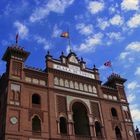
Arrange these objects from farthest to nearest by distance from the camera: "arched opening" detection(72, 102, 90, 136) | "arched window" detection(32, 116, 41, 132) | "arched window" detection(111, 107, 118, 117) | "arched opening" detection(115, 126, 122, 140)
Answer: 1. "arched window" detection(111, 107, 118, 117)
2. "arched opening" detection(115, 126, 122, 140)
3. "arched opening" detection(72, 102, 90, 136)
4. "arched window" detection(32, 116, 41, 132)

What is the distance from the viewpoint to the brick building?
104 feet

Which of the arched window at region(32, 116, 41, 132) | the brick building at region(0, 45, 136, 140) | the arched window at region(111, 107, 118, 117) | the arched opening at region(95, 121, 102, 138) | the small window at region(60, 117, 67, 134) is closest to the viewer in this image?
the brick building at region(0, 45, 136, 140)

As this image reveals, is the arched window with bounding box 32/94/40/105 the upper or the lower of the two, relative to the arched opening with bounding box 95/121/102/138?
upper

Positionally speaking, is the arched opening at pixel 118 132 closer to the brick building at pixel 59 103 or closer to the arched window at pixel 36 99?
the brick building at pixel 59 103

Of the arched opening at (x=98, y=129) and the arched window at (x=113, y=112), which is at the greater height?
the arched window at (x=113, y=112)

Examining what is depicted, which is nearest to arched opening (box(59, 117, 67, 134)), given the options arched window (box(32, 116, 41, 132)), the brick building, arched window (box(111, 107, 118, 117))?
the brick building

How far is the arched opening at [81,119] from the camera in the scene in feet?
124

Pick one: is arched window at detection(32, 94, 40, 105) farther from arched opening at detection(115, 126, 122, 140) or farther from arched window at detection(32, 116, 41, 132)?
arched opening at detection(115, 126, 122, 140)

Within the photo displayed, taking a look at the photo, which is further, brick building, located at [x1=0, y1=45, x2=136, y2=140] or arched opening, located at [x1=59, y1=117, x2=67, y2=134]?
arched opening, located at [x1=59, y1=117, x2=67, y2=134]

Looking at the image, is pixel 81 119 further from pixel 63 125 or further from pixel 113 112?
pixel 113 112

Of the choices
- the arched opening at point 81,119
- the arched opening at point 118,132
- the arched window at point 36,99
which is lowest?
the arched opening at point 118,132

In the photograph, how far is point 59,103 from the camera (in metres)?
35.9

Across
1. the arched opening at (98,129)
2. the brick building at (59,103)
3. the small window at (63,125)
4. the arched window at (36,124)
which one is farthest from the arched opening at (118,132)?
the arched window at (36,124)

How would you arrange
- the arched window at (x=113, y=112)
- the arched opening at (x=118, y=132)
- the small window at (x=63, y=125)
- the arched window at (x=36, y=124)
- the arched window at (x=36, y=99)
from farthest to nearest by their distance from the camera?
1. the arched window at (x=113, y=112)
2. the arched opening at (x=118, y=132)
3. the small window at (x=63, y=125)
4. the arched window at (x=36, y=99)
5. the arched window at (x=36, y=124)
